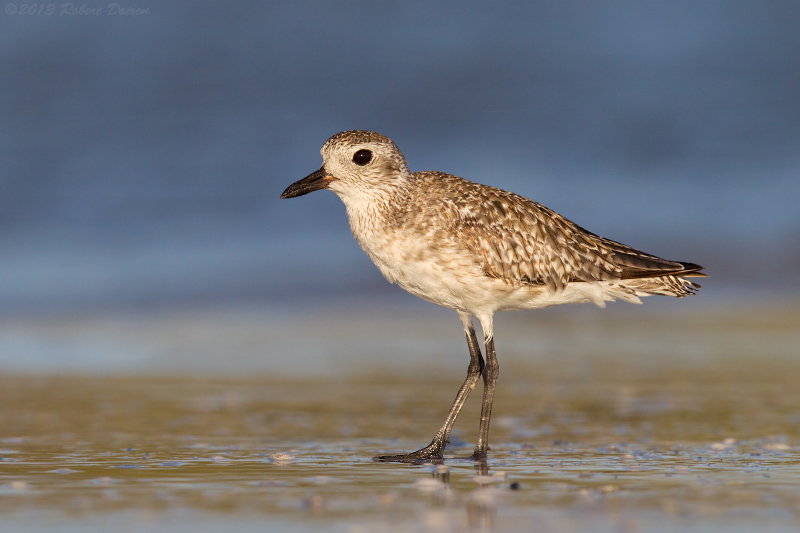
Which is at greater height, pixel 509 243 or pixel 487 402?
pixel 509 243

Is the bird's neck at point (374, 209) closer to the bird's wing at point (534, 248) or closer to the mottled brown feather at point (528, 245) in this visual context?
the mottled brown feather at point (528, 245)

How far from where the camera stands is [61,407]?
28.6 feet

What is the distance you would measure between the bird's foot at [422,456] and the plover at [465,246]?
0.05 ft

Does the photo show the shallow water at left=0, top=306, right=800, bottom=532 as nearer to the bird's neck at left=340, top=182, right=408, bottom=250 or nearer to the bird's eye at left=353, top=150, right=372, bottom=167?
the bird's neck at left=340, top=182, right=408, bottom=250

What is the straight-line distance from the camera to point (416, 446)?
7418 mm

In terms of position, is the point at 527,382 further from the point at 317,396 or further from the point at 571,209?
the point at 571,209

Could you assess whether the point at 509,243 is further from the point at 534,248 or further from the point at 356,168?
the point at 356,168

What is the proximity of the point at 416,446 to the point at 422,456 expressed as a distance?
56 cm

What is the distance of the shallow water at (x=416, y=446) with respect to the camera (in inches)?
191

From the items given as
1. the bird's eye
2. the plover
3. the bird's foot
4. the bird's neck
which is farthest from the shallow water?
the bird's eye

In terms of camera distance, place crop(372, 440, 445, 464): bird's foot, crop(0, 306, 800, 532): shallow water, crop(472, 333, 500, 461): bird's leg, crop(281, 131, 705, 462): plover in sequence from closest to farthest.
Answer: crop(0, 306, 800, 532): shallow water, crop(372, 440, 445, 464): bird's foot, crop(472, 333, 500, 461): bird's leg, crop(281, 131, 705, 462): plover

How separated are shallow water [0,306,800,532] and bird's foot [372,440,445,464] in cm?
10

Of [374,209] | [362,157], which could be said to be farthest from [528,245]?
[362,157]

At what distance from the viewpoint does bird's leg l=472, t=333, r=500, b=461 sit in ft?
22.6
